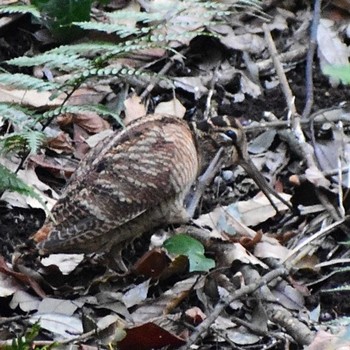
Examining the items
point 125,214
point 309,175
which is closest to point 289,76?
point 309,175

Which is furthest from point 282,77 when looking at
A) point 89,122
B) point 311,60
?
point 89,122

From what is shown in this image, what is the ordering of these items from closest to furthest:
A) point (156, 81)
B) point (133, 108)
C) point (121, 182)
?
point (121, 182)
point (133, 108)
point (156, 81)

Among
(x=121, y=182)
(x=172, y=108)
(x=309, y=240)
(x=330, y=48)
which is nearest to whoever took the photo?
(x=121, y=182)

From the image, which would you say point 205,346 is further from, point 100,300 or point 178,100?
point 178,100

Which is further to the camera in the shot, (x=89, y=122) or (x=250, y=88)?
(x=250, y=88)

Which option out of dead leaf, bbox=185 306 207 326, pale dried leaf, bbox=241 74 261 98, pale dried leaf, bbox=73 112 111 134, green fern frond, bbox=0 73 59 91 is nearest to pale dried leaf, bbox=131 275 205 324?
dead leaf, bbox=185 306 207 326

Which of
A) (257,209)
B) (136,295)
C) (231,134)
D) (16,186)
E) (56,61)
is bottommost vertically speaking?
(257,209)

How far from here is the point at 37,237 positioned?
5094 mm

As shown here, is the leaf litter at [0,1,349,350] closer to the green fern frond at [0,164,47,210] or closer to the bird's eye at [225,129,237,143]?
the bird's eye at [225,129,237,143]

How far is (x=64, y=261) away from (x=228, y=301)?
3.94ft

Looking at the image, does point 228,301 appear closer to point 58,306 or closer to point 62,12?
point 58,306

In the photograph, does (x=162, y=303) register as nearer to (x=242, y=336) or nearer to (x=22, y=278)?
(x=242, y=336)

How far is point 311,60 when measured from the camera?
6.98m

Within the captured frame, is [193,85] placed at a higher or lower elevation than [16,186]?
lower
